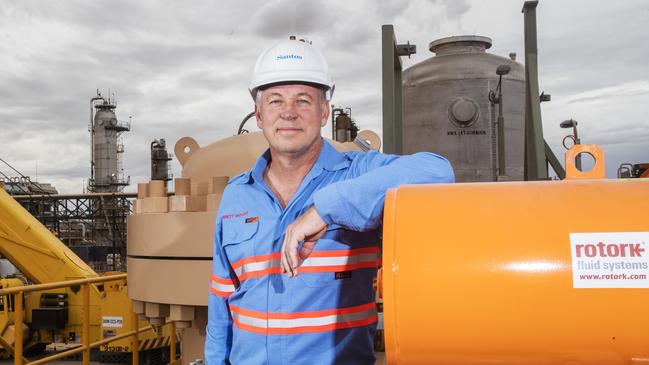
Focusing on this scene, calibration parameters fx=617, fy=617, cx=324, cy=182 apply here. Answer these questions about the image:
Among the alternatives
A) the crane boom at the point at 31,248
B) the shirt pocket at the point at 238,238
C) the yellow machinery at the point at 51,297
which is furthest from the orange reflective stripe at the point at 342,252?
the crane boom at the point at 31,248

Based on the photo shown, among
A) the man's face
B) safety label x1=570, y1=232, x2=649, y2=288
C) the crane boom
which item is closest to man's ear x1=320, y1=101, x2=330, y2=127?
the man's face

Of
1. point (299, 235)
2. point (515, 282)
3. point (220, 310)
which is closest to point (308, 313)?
point (299, 235)

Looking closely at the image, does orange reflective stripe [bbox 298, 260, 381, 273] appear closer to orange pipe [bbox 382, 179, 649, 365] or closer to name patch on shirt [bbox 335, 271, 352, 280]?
name patch on shirt [bbox 335, 271, 352, 280]

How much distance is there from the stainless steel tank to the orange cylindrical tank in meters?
9.95

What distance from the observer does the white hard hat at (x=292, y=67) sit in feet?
8.20

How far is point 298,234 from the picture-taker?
2055mm

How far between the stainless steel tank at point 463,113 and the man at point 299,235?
9.36 metres

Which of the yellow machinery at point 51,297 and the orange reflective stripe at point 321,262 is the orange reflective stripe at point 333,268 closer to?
the orange reflective stripe at point 321,262

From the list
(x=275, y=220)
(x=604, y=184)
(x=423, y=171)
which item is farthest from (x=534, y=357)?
(x=275, y=220)

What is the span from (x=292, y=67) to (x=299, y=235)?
79 cm

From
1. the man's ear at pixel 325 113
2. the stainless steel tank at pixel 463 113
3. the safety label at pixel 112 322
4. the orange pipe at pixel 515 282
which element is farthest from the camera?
the stainless steel tank at pixel 463 113

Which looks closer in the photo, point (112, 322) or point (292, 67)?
point (292, 67)

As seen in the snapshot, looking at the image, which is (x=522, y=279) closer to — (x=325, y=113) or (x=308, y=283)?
(x=308, y=283)

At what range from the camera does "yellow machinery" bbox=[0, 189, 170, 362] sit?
9.79 m
